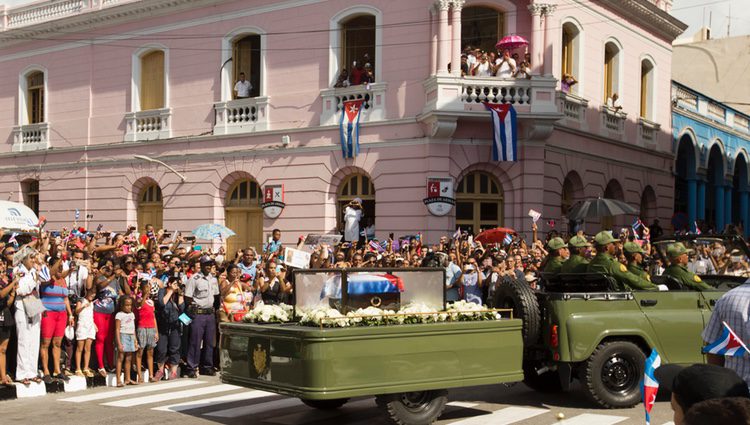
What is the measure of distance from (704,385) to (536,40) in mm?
21997

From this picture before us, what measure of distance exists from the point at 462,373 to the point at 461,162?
14629 millimetres

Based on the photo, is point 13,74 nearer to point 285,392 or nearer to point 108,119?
point 108,119

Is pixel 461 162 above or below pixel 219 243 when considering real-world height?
above

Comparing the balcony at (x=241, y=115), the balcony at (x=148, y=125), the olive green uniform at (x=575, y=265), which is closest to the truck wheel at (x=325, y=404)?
the olive green uniform at (x=575, y=265)

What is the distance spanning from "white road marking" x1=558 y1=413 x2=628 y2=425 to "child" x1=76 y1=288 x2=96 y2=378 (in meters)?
7.38

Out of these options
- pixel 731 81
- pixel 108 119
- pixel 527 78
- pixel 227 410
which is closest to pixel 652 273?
pixel 227 410

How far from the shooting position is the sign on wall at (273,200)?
27359 millimetres

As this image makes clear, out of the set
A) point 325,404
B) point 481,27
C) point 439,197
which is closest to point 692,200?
point 481,27

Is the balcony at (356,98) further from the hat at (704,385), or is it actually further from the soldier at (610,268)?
the hat at (704,385)

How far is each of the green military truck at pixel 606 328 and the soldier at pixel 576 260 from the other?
233 millimetres

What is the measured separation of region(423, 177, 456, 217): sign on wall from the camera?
24.5 m

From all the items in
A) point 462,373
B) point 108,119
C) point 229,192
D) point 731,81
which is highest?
point 731,81

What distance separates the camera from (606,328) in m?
11.6

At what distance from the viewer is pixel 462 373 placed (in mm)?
10641
